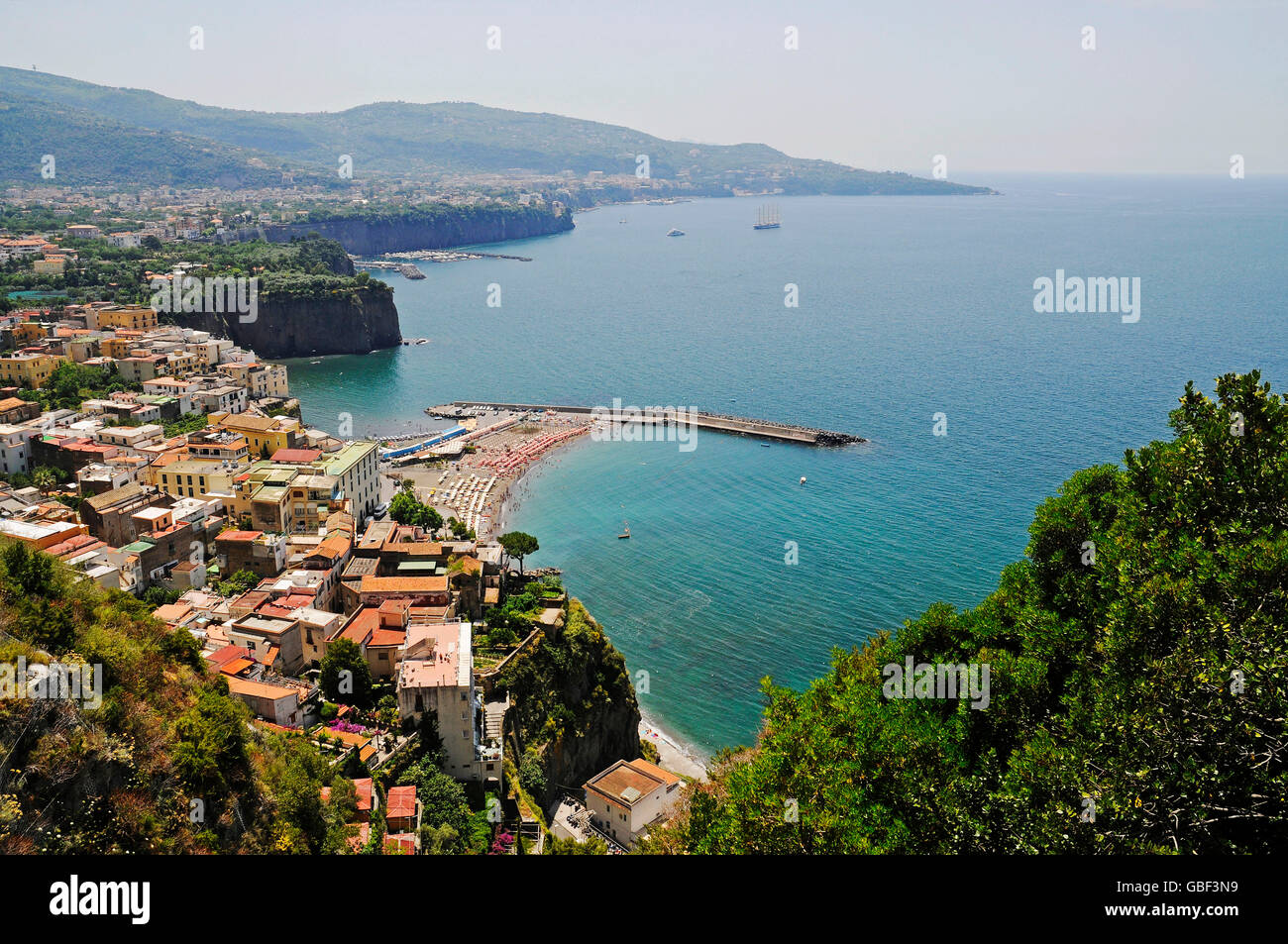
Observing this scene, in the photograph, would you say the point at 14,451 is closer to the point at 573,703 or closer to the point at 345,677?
the point at 345,677

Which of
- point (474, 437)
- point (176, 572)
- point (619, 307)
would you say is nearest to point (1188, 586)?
point (176, 572)

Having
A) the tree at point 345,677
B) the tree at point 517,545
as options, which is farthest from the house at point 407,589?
the tree at point 517,545

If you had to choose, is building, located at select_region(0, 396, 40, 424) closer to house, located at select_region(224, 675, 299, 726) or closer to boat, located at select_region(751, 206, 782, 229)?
house, located at select_region(224, 675, 299, 726)

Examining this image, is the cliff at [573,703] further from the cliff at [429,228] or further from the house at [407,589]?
the cliff at [429,228]

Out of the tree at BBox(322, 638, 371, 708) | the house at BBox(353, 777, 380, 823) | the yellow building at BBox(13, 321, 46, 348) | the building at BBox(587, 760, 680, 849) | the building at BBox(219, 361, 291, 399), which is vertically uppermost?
the yellow building at BBox(13, 321, 46, 348)

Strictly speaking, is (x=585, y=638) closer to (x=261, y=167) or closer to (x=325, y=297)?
(x=325, y=297)

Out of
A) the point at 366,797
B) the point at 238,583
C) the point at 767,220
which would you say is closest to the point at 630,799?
the point at 366,797

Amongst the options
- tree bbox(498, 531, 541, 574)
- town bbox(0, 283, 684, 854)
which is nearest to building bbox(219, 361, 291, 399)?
town bbox(0, 283, 684, 854)
